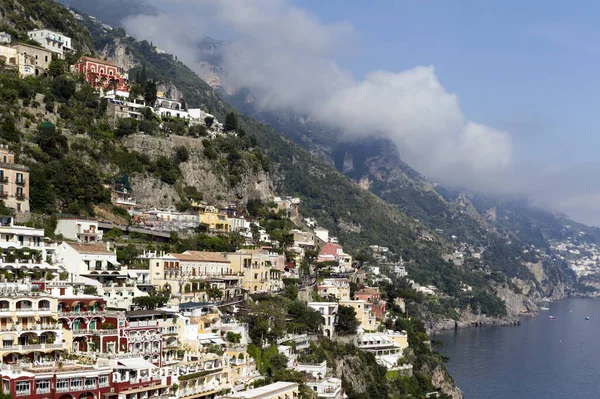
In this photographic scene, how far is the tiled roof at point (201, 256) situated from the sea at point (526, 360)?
93.6ft

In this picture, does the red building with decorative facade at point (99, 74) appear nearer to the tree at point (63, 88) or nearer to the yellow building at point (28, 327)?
the tree at point (63, 88)

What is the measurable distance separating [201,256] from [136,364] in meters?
19.1

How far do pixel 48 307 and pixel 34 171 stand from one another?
21885 mm

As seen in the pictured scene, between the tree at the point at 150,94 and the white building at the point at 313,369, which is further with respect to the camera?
the tree at the point at 150,94

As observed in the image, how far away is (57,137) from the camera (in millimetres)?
57406

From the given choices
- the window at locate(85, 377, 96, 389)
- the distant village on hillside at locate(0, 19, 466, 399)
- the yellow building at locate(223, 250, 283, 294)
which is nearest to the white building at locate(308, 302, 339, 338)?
the distant village on hillside at locate(0, 19, 466, 399)

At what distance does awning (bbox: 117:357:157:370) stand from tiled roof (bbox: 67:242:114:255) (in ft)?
32.0

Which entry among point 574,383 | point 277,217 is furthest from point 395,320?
point 574,383

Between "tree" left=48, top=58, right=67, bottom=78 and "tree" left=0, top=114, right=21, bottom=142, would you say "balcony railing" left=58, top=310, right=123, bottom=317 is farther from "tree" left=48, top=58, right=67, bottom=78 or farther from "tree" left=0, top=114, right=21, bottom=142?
"tree" left=48, top=58, right=67, bottom=78

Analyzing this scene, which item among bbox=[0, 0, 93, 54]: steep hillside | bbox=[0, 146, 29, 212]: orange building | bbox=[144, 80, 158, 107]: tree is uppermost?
bbox=[0, 0, 93, 54]: steep hillside

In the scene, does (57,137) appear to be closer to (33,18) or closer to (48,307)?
(33,18)

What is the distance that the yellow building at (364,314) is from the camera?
60331mm

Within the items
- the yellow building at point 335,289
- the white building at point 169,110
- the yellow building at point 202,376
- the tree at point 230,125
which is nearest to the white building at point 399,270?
the tree at point 230,125

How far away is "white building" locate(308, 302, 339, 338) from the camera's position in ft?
178
